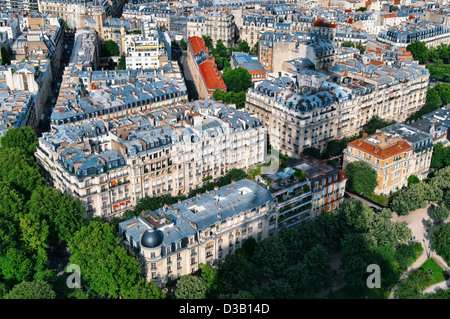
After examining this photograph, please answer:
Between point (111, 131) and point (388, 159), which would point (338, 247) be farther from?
point (111, 131)

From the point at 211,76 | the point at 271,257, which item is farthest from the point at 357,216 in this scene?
the point at 211,76

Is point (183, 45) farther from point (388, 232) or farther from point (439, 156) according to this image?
point (388, 232)

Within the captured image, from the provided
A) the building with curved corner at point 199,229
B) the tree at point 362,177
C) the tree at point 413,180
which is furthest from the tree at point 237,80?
the building with curved corner at point 199,229

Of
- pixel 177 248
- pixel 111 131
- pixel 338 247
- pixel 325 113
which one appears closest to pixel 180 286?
pixel 177 248

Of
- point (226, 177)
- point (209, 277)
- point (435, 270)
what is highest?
point (226, 177)

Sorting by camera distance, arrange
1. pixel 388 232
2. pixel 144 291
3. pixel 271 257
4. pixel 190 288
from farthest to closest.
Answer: pixel 388 232, pixel 271 257, pixel 190 288, pixel 144 291

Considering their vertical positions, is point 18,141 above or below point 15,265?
above

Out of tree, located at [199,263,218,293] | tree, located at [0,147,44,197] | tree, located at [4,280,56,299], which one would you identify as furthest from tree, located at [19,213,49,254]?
tree, located at [199,263,218,293]

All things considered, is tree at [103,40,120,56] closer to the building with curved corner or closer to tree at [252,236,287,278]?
the building with curved corner
